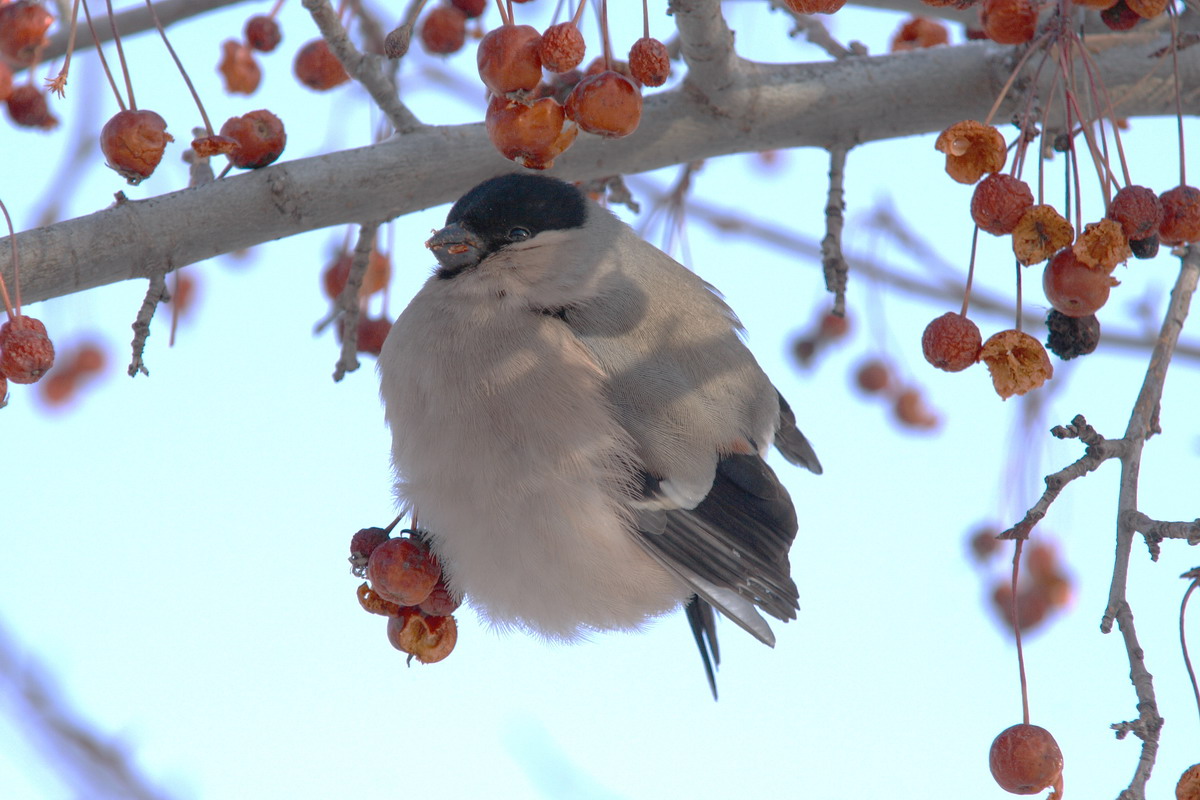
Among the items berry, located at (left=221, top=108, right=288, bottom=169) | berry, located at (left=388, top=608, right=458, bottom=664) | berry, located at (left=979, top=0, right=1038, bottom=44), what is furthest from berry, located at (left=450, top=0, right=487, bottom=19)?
berry, located at (left=388, top=608, right=458, bottom=664)

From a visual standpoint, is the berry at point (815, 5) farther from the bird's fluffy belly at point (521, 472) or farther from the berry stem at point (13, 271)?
the berry stem at point (13, 271)

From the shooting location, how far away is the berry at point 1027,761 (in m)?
2.28

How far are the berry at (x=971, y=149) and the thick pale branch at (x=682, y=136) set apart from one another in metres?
0.78

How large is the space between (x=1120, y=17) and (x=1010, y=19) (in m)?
0.29

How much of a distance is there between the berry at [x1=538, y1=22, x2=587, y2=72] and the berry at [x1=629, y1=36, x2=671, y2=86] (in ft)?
0.41

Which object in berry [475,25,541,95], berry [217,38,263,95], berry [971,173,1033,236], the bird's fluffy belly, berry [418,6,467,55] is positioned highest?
berry [418,6,467,55]

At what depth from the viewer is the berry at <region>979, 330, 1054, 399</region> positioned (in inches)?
99.7

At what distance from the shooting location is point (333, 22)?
2.75m

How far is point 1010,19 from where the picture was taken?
8.52 feet

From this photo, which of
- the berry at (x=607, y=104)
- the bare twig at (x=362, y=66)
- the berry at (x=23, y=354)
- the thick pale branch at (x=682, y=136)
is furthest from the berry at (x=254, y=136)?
the berry at (x=607, y=104)

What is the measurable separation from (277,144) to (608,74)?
918 mm

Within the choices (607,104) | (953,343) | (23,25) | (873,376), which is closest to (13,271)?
(23,25)

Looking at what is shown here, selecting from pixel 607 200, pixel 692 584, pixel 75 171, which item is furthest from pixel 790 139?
pixel 75 171

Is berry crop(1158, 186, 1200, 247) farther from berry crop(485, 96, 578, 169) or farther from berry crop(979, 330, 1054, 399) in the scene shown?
berry crop(485, 96, 578, 169)
